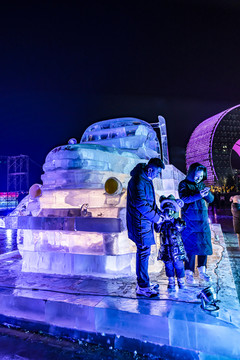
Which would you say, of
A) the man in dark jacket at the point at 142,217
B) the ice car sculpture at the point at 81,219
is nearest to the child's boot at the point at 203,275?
the ice car sculpture at the point at 81,219

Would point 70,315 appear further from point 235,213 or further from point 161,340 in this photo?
point 235,213

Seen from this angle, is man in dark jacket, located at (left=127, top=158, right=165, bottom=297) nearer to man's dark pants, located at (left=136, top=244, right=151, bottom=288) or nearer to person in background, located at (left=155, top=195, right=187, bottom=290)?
man's dark pants, located at (left=136, top=244, right=151, bottom=288)

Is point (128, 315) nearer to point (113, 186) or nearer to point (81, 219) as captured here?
point (81, 219)

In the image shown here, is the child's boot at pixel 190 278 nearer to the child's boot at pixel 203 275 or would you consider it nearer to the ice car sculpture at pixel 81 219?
the child's boot at pixel 203 275

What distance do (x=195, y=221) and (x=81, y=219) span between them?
1.82m

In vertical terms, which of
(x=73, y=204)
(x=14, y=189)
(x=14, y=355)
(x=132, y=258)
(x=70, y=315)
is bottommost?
(x=14, y=355)

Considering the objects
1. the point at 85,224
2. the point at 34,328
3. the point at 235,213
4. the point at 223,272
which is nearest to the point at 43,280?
the point at 34,328

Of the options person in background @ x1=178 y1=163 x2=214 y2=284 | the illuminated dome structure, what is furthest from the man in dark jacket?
the illuminated dome structure

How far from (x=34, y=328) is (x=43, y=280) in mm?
924

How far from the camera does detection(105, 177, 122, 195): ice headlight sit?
3884mm

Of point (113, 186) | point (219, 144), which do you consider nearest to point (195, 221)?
point (113, 186)

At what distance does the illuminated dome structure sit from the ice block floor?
59.4 metres

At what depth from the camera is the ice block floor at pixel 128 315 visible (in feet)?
7.18

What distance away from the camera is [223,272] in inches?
154
